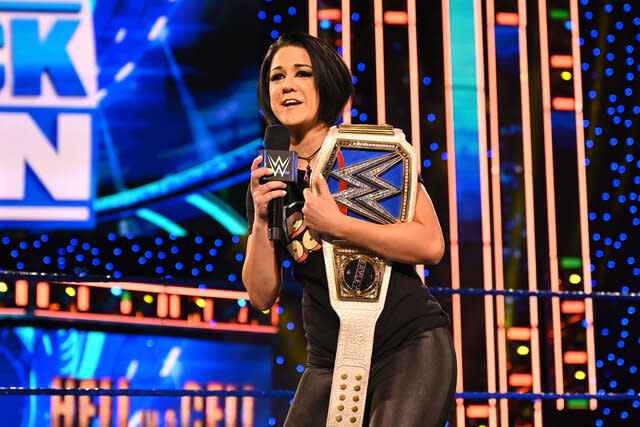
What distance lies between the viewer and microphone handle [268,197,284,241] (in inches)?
54.4

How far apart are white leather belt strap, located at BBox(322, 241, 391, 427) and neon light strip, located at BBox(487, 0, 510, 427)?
241 cm

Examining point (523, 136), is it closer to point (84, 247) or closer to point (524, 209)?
point (524, 209)

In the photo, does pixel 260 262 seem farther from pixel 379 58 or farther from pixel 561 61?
pixel 561 61

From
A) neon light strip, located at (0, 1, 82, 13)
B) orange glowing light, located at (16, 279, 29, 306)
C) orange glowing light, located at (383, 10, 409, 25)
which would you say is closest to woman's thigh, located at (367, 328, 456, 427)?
orange glowing light, located at (383, 10, 409, 25)

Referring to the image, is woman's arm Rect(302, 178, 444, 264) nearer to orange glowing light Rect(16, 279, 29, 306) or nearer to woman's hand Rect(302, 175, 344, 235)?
woman's hand Rect(302, 175, 344, 235)

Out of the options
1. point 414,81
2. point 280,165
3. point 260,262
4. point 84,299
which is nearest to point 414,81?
point 414,81

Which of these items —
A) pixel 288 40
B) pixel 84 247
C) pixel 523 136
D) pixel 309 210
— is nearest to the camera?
pixel 309 210

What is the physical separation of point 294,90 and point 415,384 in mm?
578

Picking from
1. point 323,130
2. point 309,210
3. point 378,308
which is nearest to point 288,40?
point 323,130

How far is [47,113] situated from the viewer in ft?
12.1

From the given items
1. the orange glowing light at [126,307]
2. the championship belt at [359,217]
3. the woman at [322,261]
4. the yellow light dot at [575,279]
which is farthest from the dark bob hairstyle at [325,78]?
the yellow light dot at [575,279]

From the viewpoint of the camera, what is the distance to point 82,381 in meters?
3.67

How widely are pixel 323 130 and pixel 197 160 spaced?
6.93 ft

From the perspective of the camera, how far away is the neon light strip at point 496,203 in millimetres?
3746
